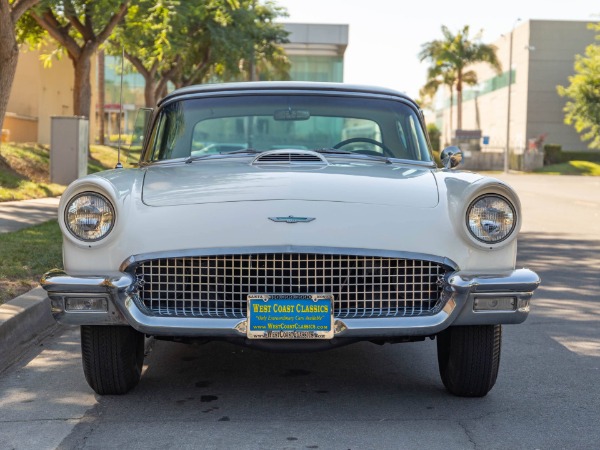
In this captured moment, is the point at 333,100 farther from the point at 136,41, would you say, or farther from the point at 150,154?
the point at 136,41

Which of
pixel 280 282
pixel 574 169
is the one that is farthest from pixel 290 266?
pixel 574 169

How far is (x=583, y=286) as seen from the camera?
30.0 feet

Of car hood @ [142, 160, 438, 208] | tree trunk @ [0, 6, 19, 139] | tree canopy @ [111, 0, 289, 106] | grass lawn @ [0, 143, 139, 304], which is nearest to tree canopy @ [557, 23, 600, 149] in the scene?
tree canopy @ [111, 0, 289, 106]

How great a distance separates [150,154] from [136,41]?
22.8 m

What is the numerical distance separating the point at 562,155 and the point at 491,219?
6445cm

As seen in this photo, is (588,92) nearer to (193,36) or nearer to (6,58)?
(193,36)

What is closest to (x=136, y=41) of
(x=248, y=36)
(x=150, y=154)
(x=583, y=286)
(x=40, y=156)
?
(x=40, y=156)

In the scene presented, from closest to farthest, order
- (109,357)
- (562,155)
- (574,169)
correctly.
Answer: (109,357), (574,169), (562,155)

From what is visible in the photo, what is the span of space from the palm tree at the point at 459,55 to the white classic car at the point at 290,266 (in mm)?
68709

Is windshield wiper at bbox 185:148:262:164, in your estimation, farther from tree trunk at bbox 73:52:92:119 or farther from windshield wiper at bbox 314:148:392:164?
tree trunk at bbox 73:52:92:119

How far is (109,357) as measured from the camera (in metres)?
4.61

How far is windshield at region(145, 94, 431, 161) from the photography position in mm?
5723

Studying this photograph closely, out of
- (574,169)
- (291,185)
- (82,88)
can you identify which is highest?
(82,88)

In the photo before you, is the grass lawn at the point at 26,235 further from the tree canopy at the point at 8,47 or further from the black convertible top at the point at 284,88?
the tree canopy at the point at 8,47
